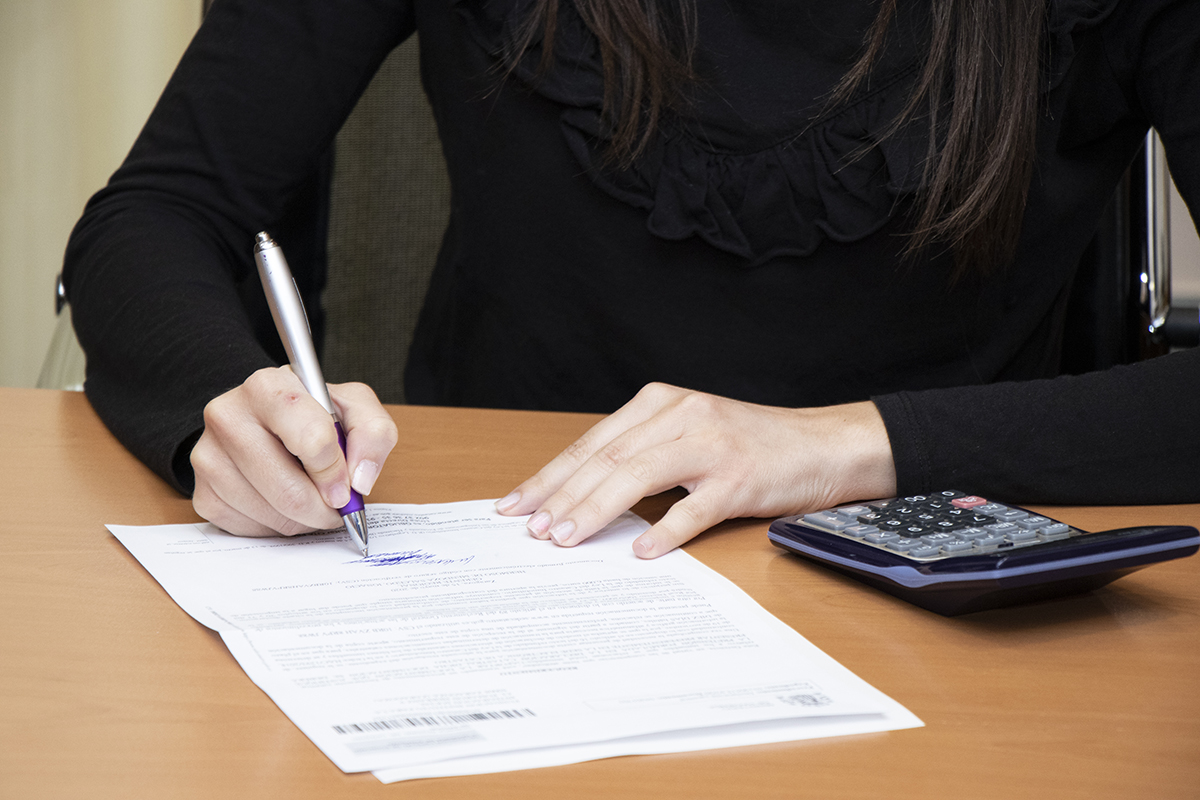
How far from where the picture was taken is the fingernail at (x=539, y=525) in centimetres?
56

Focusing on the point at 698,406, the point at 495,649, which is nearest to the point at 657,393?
the point at 698,406

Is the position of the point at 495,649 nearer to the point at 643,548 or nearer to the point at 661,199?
the point at 643,548

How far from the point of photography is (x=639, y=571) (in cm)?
52

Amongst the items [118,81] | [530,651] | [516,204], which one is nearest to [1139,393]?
[530,651]

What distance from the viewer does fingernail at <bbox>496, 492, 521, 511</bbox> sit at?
23.7 inches

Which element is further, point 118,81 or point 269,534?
point 118,81

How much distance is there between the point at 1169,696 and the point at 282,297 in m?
0.47

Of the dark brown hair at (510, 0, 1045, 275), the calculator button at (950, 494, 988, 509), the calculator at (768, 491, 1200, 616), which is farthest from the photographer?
the dark brown hair at (510, 0, 1045, 275)

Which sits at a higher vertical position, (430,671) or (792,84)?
(792,84)

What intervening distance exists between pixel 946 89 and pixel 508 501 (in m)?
0.53

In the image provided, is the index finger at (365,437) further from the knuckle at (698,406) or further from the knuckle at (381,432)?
the knuckle at (698,406)

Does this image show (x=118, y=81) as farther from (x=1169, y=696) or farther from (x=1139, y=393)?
(x=1169, y=696)

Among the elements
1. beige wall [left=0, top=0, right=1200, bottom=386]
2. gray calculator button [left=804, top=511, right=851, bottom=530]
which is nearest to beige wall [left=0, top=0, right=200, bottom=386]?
beige wall [left=0, top=0, right=1200, bottom=386]

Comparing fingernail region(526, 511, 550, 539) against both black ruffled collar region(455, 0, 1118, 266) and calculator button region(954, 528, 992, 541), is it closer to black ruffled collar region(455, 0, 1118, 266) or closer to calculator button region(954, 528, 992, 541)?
calculator button region(954, 528, 992, 541)
